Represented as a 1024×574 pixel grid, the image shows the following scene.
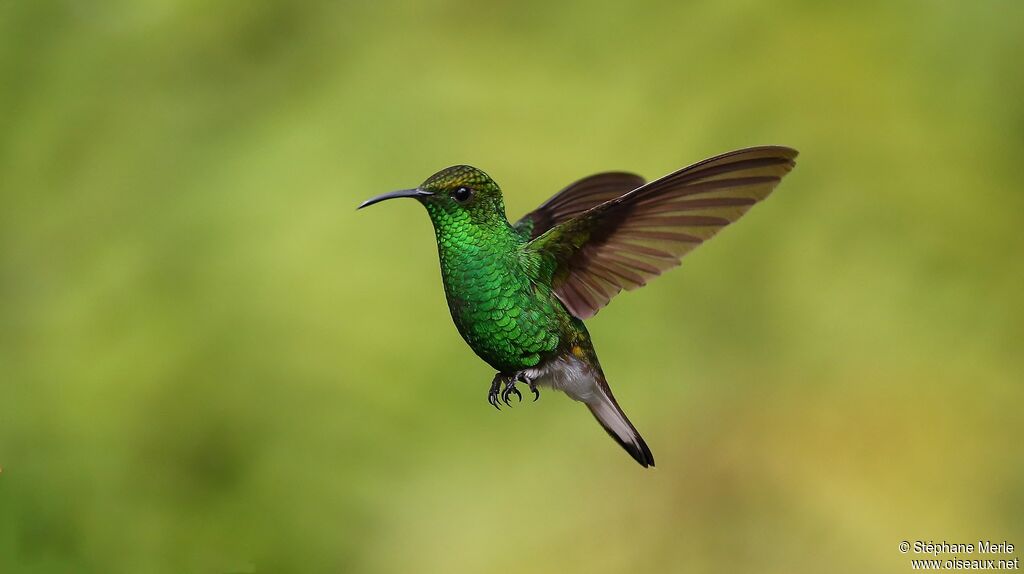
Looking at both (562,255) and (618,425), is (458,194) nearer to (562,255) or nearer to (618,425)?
(562,255)

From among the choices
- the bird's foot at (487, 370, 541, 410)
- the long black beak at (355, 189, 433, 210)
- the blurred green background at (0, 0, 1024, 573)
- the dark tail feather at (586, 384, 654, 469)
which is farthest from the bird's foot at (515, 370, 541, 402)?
the blurred green background at (0, 0, 1024, 573)

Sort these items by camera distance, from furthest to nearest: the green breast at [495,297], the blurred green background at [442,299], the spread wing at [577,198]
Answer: the blurred green background at [442,299] < the spread wing at [577,198] < the green breast at [495,297]

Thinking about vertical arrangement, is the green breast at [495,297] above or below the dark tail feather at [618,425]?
above

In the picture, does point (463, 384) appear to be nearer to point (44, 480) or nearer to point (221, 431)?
point (221, 431)

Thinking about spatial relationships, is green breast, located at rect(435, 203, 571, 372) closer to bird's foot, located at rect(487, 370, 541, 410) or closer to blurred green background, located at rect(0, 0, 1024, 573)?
bird's foot, located at rect(487, 370, 541, 410)

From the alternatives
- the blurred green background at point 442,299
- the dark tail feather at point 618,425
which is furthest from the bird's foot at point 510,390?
the blurred green background at point 442,299

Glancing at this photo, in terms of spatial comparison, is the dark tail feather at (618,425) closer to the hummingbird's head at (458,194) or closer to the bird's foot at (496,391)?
the bird's foot at (496,391)
